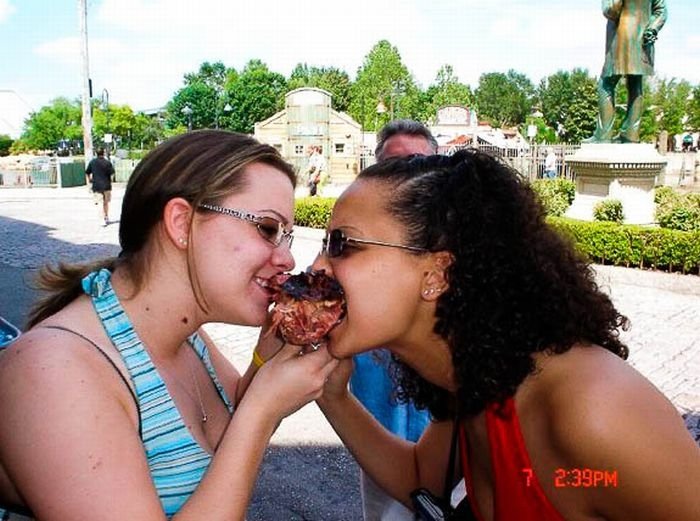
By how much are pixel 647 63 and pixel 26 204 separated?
22576 mm

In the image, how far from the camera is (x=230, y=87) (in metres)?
97.1

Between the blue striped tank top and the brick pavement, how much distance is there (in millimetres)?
1953

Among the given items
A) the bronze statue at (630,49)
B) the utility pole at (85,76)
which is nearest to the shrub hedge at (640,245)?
the bronze statue at (630,49)

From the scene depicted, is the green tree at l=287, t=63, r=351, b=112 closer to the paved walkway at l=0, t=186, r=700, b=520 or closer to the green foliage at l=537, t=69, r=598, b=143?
the green foliage at l=537, t=69, r=598, b=143

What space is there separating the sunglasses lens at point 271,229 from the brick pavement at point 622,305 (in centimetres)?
160

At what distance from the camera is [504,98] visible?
11938 cm

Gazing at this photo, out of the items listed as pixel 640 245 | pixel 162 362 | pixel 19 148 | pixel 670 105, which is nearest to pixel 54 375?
pixel 162 362

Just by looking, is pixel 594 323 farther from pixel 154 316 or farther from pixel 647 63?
pixel 647 63

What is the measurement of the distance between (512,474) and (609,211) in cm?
1374

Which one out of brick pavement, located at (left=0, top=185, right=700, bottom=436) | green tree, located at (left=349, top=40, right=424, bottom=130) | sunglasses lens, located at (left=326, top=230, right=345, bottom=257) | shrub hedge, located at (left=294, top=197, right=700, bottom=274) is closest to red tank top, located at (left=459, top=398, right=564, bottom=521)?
sunglasses lens, located at (left=326, top=230, right=345, bottom=257)

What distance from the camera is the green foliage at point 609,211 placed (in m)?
14.2

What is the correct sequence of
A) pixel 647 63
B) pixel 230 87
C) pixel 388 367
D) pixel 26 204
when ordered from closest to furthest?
pixel 388 367 < pixel 647 63 < pixel 26 204 < pixel 230 87

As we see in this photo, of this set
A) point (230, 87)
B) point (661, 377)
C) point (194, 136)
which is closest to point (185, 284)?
point (194, 136)
